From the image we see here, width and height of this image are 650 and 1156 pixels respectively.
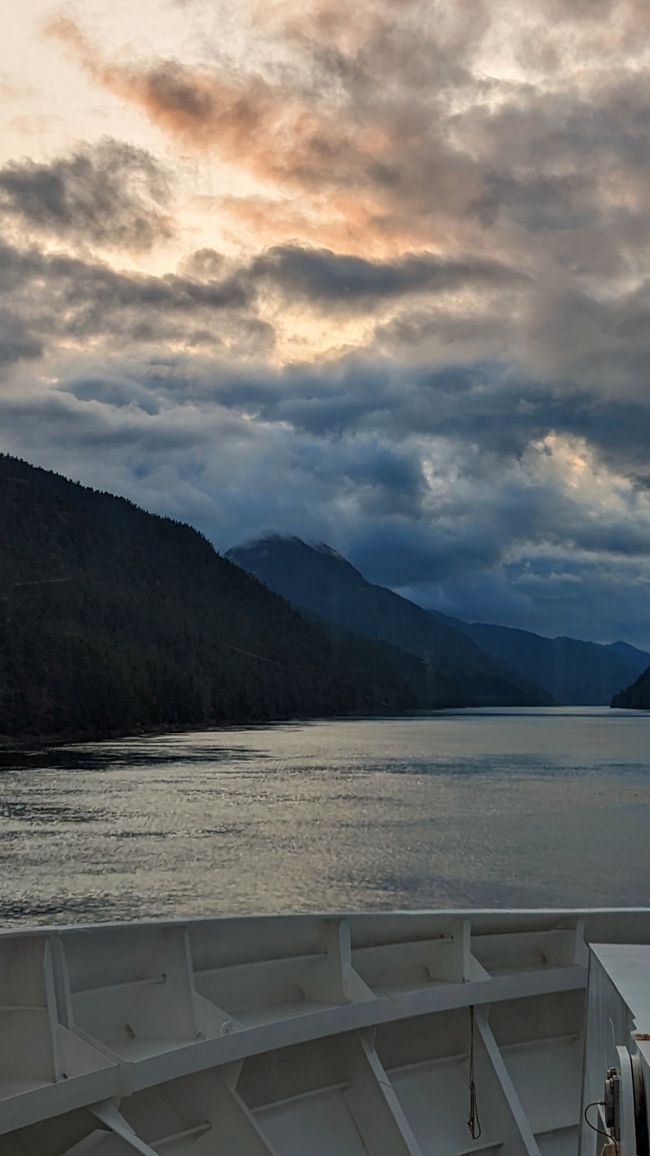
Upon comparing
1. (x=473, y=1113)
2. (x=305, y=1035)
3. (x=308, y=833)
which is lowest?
(x=308, y=833)

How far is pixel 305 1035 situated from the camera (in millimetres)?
8578

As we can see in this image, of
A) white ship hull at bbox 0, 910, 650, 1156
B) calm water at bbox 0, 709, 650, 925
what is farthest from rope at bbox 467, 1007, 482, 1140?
calm water at bbox 0, 709, 650, 925

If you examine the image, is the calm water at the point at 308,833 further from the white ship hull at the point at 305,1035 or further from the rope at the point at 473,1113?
the rope at the point at 473,1113

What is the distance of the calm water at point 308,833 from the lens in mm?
47938

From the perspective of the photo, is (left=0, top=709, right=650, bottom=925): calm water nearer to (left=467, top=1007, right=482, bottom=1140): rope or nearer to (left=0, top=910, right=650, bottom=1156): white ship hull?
(left=0, top=910, right=650, bottom=1156): white ship hull

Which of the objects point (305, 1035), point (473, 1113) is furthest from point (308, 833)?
point (305, 1035)

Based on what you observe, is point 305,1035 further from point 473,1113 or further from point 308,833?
point 308,833

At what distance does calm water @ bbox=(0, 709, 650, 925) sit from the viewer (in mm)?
47938

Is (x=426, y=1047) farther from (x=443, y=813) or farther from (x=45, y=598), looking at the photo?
(x=45, y=598)

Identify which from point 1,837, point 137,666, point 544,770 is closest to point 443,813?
point 1,837

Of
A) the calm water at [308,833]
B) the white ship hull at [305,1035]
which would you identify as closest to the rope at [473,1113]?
the white ship hull at [305,1035]

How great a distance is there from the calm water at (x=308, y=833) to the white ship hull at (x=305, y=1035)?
34143mm

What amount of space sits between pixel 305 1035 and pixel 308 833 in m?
58.1

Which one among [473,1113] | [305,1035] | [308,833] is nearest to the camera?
[305,1035]
